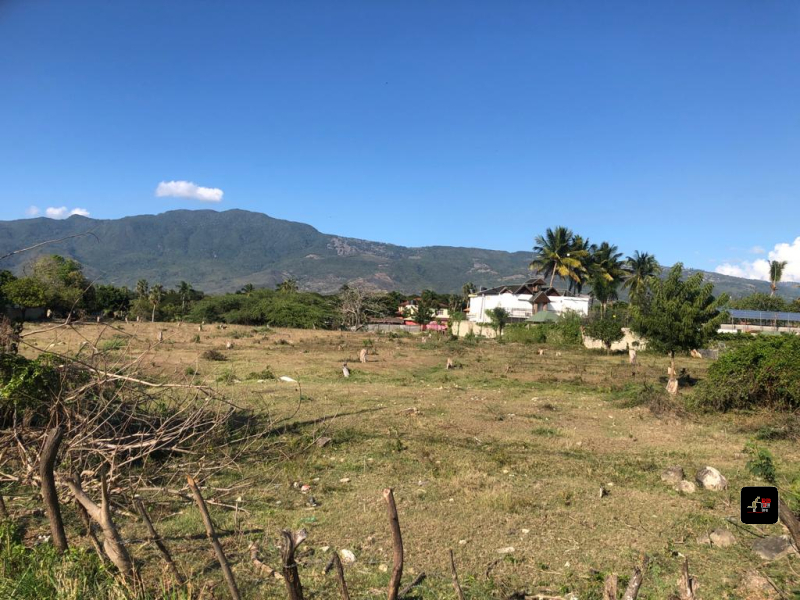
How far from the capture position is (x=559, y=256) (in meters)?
52.5

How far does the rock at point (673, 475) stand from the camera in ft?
24.6

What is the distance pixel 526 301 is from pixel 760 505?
53366 mm

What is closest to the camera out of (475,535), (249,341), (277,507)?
(475,535)

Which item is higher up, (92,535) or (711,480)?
(92,535)

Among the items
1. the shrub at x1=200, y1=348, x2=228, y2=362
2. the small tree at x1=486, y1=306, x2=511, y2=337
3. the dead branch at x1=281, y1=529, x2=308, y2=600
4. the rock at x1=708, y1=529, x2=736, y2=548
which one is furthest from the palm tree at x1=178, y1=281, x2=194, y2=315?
the dead branch at x1=281, y1=529, x2=308, y2=600

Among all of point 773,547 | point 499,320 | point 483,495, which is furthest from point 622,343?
point 773,547

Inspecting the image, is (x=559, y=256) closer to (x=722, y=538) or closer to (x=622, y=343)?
(x=622, y=343)

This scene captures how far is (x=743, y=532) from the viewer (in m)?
5.82

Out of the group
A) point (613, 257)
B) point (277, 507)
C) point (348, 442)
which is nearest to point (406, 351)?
point (348, 442)

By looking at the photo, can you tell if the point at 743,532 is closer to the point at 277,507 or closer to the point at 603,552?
the point at 603,552

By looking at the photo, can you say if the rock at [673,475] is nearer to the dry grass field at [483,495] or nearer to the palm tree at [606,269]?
the dry grass field at [483,495]

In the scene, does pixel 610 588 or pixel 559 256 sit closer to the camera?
pixel 610 588

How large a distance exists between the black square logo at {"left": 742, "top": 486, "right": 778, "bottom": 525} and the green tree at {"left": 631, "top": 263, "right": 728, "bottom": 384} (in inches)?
610

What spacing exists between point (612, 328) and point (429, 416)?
25367 millimetres
